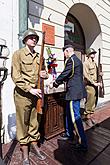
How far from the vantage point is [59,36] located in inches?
217

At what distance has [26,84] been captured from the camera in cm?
290

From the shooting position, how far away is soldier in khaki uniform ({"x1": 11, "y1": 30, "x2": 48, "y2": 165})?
289cm

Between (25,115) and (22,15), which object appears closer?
(25,115)

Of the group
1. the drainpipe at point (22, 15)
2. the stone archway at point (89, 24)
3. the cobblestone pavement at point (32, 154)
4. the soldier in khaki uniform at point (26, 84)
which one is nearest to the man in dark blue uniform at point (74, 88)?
the cobblestone pavement at point (32, 154)

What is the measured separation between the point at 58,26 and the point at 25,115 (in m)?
3.11

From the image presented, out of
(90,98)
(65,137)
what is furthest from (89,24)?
(65,137)

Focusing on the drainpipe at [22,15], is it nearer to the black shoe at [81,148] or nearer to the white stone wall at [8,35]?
the white stone wall at [8,35]

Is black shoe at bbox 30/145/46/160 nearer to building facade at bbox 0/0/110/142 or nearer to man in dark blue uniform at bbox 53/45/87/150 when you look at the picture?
man in dark blue uniform at bbox 53/45/87/150

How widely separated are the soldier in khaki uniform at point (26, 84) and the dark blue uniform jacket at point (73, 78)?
0.65 meters

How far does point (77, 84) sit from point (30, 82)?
0.96 meters

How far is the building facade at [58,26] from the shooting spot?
3949 mm

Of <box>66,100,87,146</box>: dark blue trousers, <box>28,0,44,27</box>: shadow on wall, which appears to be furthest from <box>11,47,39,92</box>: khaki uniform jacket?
<box>28,0,44,27</box>: shadow on wall

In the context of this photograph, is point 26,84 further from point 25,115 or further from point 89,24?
point 89,24

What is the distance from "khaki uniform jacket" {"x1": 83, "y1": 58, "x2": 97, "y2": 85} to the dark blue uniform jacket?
1.16 meters
